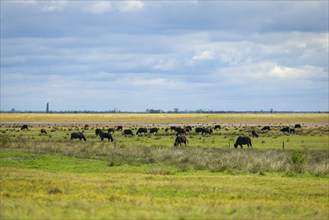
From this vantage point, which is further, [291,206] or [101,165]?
[101,165]

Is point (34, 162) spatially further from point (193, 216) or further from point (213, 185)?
point (193, 216)

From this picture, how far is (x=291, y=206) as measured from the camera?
18.3 meters

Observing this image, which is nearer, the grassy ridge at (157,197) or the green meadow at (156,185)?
the grassy ridge at (157,197)

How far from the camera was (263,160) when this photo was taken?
35500 mm

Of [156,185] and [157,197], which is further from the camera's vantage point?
[156,185]

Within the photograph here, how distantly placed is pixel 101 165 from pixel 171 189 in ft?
36.9

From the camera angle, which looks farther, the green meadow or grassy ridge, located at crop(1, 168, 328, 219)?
the green meadow

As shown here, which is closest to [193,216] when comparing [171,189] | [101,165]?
[171,189]

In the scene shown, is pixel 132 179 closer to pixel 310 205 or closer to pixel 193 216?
pixel 310 205

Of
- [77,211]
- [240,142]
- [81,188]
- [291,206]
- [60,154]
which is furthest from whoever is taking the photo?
[240,142]

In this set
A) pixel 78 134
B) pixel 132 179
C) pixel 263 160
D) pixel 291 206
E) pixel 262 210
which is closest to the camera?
pixel 262 210

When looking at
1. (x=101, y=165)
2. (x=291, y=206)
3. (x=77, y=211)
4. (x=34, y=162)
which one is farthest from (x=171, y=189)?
(x=34, y=162)

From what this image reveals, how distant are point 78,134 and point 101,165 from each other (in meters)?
28.0

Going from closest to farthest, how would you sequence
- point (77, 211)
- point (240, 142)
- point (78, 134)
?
point (77, 211), point (240, 142), point (78, 134)
